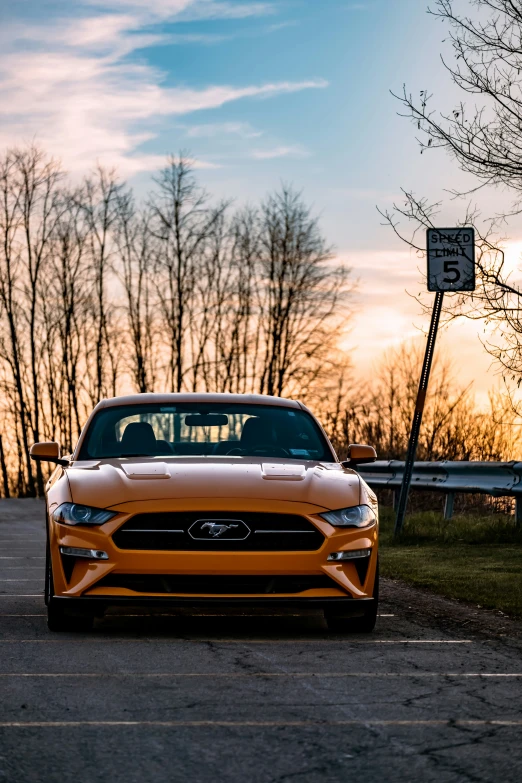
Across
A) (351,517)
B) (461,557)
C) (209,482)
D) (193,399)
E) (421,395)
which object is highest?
(193,399)

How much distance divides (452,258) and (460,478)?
4.74m

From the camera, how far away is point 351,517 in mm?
7594

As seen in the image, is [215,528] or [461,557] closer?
[215,528]

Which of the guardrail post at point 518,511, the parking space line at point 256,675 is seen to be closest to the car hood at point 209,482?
the parking space line at point 256,675

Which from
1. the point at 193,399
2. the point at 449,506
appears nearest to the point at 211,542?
the point at 193,399

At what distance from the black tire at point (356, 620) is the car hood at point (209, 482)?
60cm

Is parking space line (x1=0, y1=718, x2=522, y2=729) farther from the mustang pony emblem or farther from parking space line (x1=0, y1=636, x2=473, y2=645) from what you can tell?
the mustang pony emblem

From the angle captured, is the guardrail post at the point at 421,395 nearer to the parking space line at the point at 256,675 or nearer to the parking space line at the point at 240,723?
the parking space line at the point at 256,675

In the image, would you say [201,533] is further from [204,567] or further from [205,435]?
[205,435]

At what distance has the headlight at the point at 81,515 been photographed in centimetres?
741

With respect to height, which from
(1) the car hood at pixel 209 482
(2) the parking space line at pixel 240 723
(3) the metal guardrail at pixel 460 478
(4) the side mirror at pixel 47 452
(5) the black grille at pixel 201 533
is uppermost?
(4) the side mirror at pixel 47 452

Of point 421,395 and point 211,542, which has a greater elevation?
point 421,395

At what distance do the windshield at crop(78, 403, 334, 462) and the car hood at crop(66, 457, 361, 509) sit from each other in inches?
22.6

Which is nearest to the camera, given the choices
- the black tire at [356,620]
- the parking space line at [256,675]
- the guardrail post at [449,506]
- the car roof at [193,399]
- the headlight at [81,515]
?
the parking space line at [256,675]
